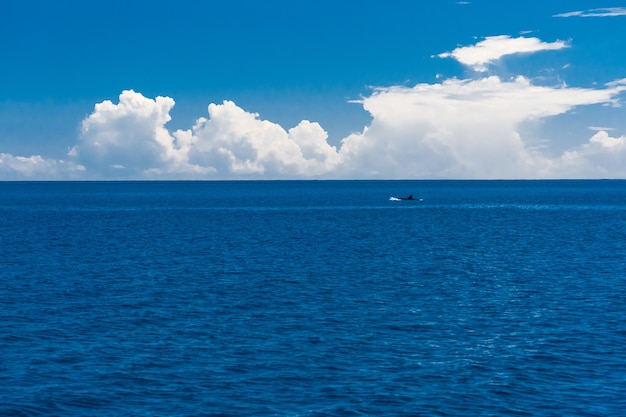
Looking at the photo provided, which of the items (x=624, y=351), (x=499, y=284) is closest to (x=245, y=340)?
(x=624, y=351)

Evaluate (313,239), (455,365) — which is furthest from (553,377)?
(313,239)

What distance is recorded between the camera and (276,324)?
46.6 m

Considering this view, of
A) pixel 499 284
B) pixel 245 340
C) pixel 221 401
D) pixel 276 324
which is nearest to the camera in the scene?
pixel 221 401

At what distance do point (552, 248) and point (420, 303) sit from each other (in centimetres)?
4985

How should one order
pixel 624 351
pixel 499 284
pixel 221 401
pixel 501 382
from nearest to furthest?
pixel 221 401
pixel 501 382
pixel 624 351
pixel 499 284

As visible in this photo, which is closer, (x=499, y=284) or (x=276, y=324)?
(x=276, y=324)

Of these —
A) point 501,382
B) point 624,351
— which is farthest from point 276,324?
point 624,351

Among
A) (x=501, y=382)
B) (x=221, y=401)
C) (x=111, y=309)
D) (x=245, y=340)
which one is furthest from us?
(x=111, y=309)

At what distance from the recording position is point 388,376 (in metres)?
35.2

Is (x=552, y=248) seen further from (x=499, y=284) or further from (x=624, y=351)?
(x=624, y=351)

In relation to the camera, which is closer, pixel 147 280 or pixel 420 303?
pixel 420 303

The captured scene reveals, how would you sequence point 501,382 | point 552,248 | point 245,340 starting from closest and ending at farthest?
point 501,382 < point 245,340 < point 552,248

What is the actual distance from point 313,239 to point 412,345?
2750 inches

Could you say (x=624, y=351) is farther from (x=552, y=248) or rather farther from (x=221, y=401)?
(x=552, y=248)
